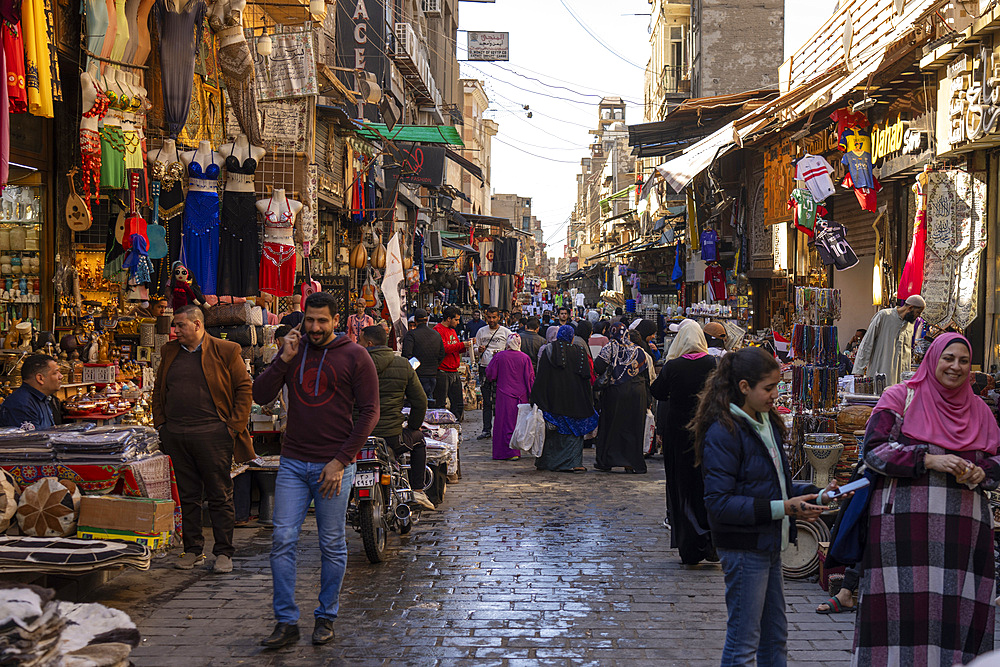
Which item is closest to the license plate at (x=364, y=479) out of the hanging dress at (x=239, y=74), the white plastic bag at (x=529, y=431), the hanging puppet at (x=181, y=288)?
the hanging puppet at (x=181, y=288)

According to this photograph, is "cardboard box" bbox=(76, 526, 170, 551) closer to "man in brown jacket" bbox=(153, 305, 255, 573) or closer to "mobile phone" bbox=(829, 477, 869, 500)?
"man in brown jacket" bbox=(153, 305, 255, 573)

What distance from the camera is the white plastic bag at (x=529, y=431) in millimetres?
11539

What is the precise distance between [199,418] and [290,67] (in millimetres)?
5705

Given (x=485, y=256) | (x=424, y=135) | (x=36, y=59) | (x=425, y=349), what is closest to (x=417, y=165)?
(x=424, y=135)

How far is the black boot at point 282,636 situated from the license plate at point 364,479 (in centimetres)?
183

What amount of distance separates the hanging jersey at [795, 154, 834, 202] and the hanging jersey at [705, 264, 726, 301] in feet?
27.0

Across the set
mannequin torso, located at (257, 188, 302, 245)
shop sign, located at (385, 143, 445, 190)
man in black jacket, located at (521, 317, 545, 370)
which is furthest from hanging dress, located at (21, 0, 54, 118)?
shop sign, located at (385, 143, 445, 190)

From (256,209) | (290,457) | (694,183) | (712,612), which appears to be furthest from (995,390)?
(694,183)

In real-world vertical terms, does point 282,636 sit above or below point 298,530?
below

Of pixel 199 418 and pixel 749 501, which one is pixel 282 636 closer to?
pixel 199 418

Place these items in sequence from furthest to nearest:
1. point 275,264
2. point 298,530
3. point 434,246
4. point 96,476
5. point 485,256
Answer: point 485,256, point 434,246, point 275,264, point 96,476, point 298,530

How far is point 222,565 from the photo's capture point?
21.6 feet

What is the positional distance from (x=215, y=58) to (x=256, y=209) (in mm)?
1651

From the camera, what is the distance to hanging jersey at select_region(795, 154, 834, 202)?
1195 centimetres
